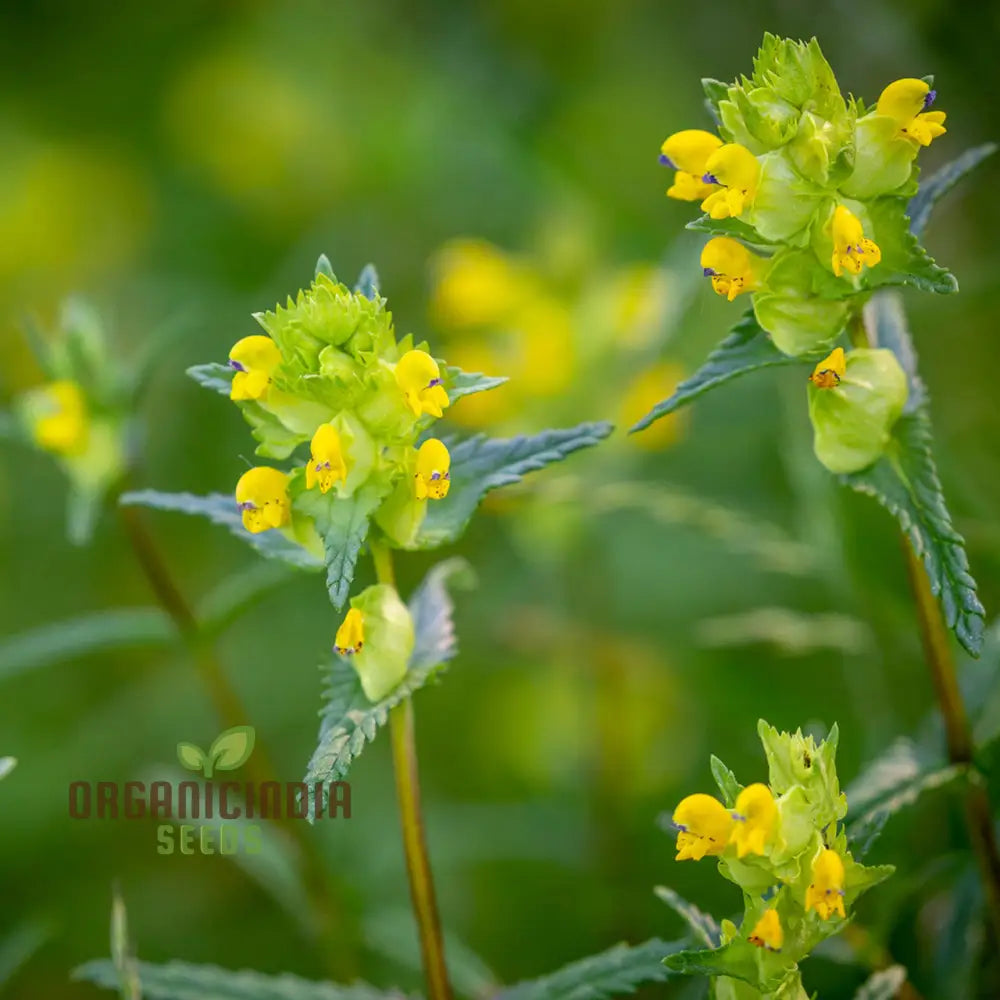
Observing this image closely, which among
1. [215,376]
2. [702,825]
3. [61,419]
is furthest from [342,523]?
[61,419]

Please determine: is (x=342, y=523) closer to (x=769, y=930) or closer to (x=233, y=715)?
(x=769, y=930)

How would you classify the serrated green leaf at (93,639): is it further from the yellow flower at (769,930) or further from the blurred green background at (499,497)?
the yellow flower at (769,930)

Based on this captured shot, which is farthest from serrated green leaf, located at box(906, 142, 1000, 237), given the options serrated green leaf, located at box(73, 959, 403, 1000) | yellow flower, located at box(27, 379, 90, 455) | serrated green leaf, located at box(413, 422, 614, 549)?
yellow flower, located at box(27, 379, 90, 455)

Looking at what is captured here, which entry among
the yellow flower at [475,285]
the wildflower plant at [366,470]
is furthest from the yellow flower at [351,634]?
the yellow flower at [475,285]

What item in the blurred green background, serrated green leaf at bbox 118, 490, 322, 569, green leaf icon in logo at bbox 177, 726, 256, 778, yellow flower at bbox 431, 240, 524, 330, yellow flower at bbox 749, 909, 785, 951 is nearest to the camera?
yellow flower at bbox 749, 909, 785, 951

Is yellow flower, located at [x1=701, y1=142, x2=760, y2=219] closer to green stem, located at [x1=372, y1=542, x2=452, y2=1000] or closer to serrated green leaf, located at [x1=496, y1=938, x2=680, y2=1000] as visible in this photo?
green stem, located at [x1=372, y1=542, x2=452, y2=1000]

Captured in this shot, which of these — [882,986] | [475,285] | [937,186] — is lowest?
[882,986]

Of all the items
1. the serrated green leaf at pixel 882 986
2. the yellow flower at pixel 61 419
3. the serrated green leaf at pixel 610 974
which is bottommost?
the serrated green leaf at pixel 882 986
